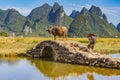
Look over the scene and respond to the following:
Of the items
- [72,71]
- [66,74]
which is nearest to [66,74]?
[66,74]

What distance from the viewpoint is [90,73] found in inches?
746

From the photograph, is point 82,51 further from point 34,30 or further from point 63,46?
point 34,30

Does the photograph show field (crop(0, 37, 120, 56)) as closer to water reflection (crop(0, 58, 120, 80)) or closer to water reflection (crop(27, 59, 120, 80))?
water reflection (crop(27, 59, 120, 80))

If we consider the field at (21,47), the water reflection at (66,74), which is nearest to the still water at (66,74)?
the water reflection at (66,74)

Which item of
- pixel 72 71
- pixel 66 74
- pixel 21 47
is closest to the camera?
pixel 66 74

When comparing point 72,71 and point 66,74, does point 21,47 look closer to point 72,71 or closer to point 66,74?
point 72,71

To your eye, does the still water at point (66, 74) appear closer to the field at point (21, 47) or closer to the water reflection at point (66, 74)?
the water reflection at point (66, 74)

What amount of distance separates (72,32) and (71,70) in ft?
490

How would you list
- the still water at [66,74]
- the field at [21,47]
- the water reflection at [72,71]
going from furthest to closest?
the field at [21,47] → the water reflection at [72,71] → the still water at [66,74]

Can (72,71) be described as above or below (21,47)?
below

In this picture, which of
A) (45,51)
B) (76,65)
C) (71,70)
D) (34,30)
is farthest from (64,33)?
(34,30)

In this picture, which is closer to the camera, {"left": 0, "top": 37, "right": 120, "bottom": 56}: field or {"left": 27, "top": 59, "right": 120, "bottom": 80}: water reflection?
{"left": 27, "top": 59, "right": 120, "bottom": 80}: water reflection

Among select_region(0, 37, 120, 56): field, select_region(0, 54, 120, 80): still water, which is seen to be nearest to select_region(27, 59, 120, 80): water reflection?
select_region(0, 54, 120, 80): still water

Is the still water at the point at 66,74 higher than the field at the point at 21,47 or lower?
lower
